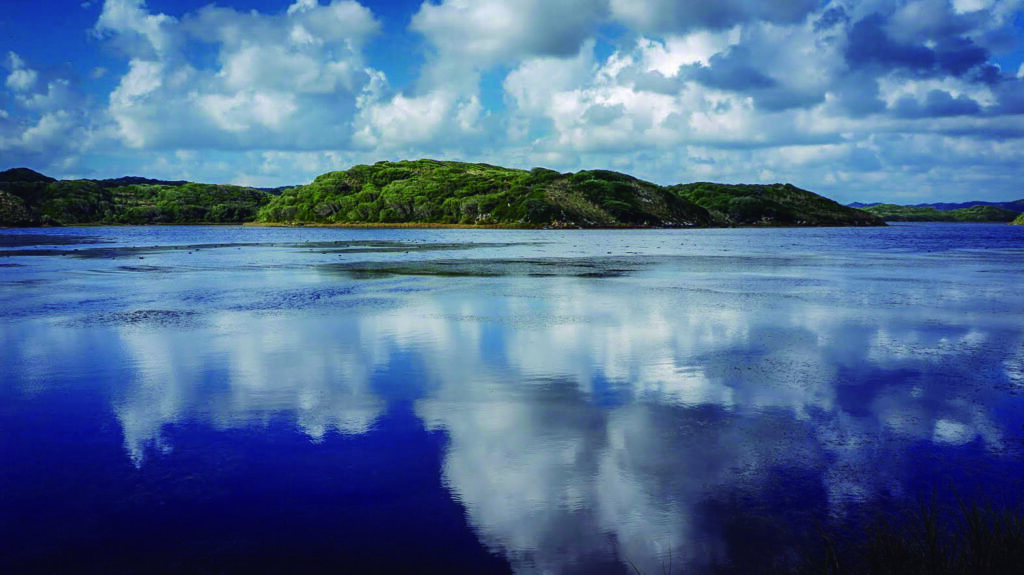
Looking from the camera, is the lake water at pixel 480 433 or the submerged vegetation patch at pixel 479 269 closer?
the lake water at pixel 480 433

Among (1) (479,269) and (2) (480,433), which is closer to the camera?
(2) (480,433)

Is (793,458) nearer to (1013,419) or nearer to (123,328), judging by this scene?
(1013,419)

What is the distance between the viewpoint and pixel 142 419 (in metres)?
14.2

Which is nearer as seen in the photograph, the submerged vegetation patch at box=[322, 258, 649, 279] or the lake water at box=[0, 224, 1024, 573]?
the lake water at box=[0, 224, 1024, 573]

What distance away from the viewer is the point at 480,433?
13062mm

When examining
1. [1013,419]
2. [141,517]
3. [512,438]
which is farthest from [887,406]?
[141,517]

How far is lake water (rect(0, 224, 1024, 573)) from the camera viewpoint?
8781 millimetres

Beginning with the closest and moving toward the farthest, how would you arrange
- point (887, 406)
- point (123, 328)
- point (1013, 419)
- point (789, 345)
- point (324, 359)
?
point (1013, 419), point (887, 406), point (324, 359), point (789, 345), point (123, 328)

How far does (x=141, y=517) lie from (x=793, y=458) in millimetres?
10073

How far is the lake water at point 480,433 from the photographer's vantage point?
8.78 meters

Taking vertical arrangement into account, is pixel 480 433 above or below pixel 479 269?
above

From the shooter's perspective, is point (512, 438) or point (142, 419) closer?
point (512, 438)

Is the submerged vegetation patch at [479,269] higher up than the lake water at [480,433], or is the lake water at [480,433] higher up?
the lake water at [480,433]

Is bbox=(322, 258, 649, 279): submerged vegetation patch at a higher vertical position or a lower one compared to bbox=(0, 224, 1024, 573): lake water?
lower
